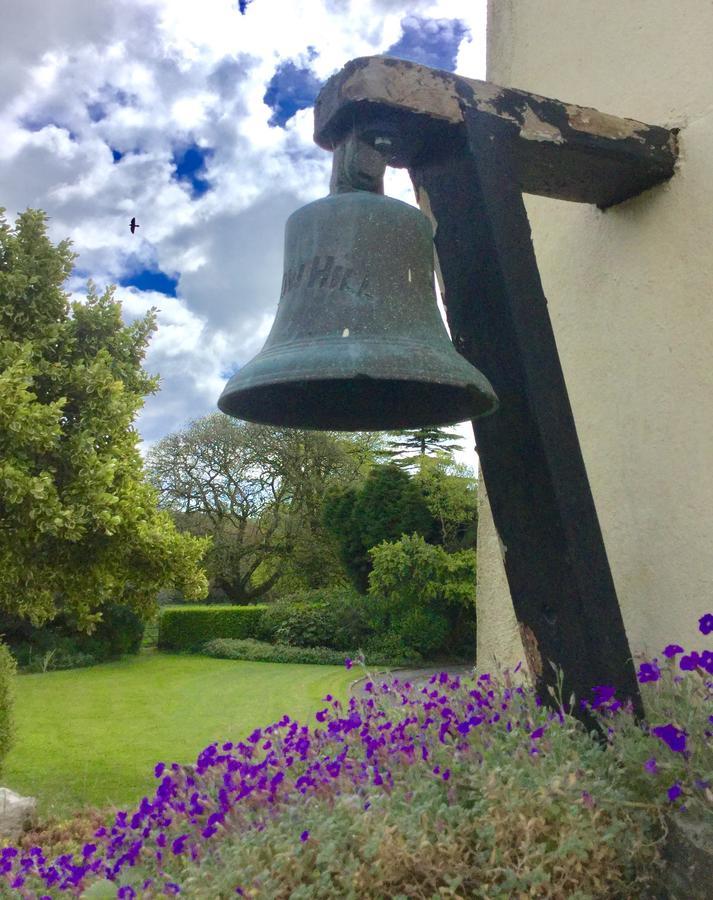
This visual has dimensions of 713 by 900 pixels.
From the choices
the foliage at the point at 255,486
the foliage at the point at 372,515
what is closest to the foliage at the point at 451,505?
the foliage at the point at 372,515

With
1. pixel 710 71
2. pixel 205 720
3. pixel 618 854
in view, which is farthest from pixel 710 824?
pixel 205 720

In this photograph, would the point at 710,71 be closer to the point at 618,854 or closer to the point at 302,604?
the point at 618,854

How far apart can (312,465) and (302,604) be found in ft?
16.6

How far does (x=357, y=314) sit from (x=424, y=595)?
Result: 54.7 feet

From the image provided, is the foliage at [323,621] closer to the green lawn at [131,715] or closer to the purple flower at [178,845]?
the green lawn at [131,715]

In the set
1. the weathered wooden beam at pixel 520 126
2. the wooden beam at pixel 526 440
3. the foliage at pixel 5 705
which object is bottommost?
the foliage at pixel 5 705

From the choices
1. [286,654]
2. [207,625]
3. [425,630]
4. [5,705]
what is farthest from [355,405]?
[207,625]

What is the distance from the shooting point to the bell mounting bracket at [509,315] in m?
2.10

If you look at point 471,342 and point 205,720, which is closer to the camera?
point 471,342

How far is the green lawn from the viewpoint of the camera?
813cm

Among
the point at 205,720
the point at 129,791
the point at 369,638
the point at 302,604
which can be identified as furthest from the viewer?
the point at 302,604

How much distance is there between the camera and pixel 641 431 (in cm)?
258

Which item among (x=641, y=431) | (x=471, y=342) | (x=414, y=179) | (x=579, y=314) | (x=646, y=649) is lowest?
(x=646, y=649)

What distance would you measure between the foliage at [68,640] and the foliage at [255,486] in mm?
5142
